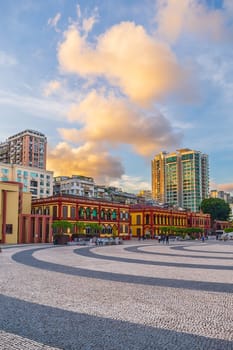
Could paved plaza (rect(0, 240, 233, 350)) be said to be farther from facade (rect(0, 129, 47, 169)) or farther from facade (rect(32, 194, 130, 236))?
facade (rect(0, 129, 47, 169))

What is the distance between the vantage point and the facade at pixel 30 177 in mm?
112700

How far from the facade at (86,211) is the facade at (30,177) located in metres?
38.4

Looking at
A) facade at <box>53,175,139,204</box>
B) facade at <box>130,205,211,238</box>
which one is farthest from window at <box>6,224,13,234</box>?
facade at <box>53,175,139,204</box>

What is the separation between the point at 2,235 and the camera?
5262 cm

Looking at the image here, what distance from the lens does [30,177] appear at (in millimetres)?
118750

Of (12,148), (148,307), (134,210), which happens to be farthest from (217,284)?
(12,148)

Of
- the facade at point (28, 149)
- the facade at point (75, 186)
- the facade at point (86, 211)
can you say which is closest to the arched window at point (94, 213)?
the facade at point (86, 211)

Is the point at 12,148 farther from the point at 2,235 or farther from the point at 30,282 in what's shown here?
the point at 30,282

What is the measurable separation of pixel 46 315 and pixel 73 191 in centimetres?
12591

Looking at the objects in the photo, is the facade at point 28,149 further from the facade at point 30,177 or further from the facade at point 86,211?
the facade at point 86,211

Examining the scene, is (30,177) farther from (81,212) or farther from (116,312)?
(116,312)

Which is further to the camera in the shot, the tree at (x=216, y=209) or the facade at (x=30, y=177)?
the tree at (x=216, y=209)

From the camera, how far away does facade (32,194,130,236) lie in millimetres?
67875

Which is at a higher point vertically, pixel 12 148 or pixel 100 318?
pixel 12 148
